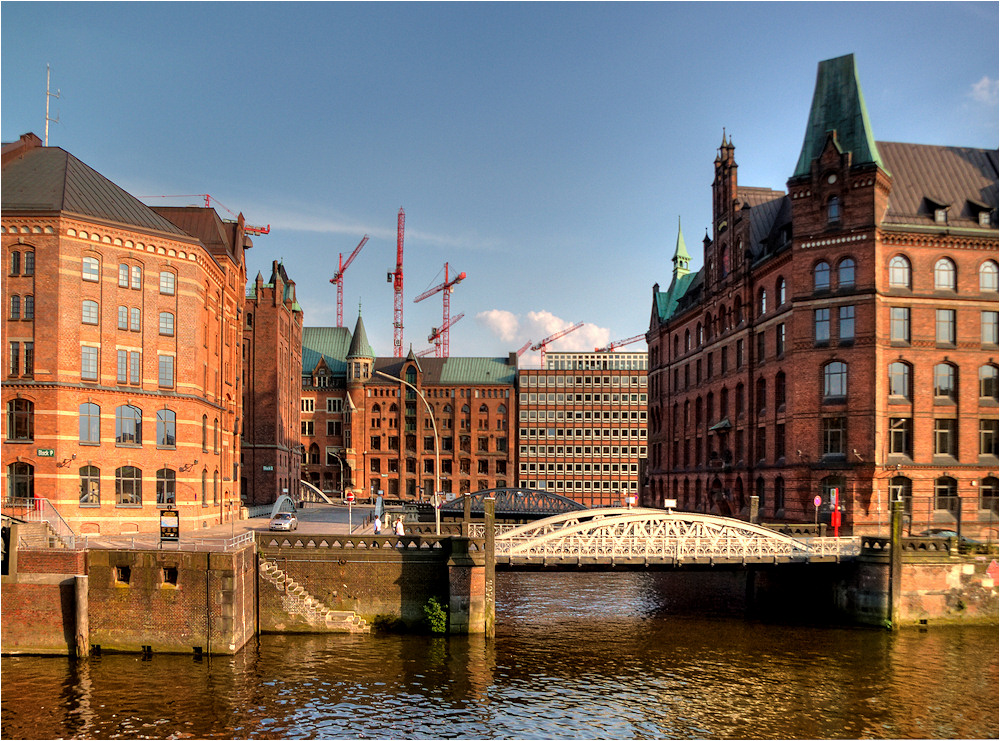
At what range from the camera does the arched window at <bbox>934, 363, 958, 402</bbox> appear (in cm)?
5181

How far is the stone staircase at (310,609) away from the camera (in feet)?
118

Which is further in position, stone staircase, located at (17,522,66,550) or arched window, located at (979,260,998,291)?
arched window, located at (979,260,998,291)

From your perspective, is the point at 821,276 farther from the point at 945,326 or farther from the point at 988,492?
the point at 988,492

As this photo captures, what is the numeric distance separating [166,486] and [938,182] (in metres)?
47.5

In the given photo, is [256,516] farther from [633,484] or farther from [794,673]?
[633,484]

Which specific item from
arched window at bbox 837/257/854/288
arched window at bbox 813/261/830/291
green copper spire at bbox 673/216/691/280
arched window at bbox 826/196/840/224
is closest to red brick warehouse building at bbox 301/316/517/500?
green copper spire at bbox 673/216/691/280

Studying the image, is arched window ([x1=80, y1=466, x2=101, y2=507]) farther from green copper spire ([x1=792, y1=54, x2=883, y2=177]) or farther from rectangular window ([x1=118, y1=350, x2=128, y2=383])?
green copper spire ([x1=792, y1=54, x2=883, y2=177])

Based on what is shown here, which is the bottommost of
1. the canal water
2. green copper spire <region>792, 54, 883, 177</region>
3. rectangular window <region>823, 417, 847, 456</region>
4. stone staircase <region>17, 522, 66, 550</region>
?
the canal water

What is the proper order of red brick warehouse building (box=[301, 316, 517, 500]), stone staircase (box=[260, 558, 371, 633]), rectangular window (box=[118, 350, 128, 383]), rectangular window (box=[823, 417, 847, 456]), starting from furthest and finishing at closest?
red brick warehouse building (box=[301, 316, 517, 500]) < rectangular window (box=[823, 417, 847, 456]) < rectangular window (box=[118, 350, 128, 383]) < stone staircase (box=[260, 558, 371, 633])

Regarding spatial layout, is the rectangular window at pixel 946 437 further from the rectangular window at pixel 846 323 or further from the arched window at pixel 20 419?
the arched window at pixel 20 419

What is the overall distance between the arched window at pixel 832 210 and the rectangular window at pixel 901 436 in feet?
38.7

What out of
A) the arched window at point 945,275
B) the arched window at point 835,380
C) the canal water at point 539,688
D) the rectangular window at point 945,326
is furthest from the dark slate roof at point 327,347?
the canal water at point 539,688

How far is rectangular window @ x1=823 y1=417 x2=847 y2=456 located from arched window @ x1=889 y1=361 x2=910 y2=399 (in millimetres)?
3255

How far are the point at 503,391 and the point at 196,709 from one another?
111698 millimetres
